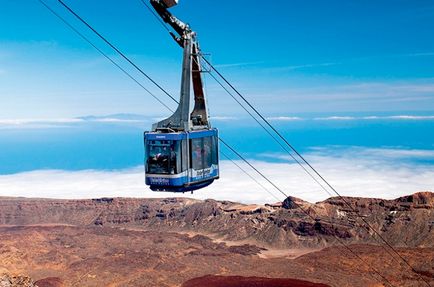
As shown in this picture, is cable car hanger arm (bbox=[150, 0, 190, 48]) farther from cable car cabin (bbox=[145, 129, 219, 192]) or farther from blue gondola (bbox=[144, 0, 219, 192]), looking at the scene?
cable car cabin (bbox=[145, 129, 219, 192])

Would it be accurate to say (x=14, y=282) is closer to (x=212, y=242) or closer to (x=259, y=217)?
(x=212, y=242)

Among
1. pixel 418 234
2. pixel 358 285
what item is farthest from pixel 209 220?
pixel 358 285

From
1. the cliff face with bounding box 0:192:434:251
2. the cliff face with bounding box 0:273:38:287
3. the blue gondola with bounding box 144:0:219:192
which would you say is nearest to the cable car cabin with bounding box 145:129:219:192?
the blue gondola with bounding box 144:0:219:192

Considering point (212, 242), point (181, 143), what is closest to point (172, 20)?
point (181, 143)

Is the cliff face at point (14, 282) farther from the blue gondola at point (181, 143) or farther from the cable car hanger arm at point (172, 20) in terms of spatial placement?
the cable car hanger arm at point (172, 20)

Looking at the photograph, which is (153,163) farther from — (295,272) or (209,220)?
(209,220)

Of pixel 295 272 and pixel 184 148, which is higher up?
pixel 184 148

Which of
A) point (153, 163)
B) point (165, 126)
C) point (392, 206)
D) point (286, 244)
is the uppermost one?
point (165, 126)
